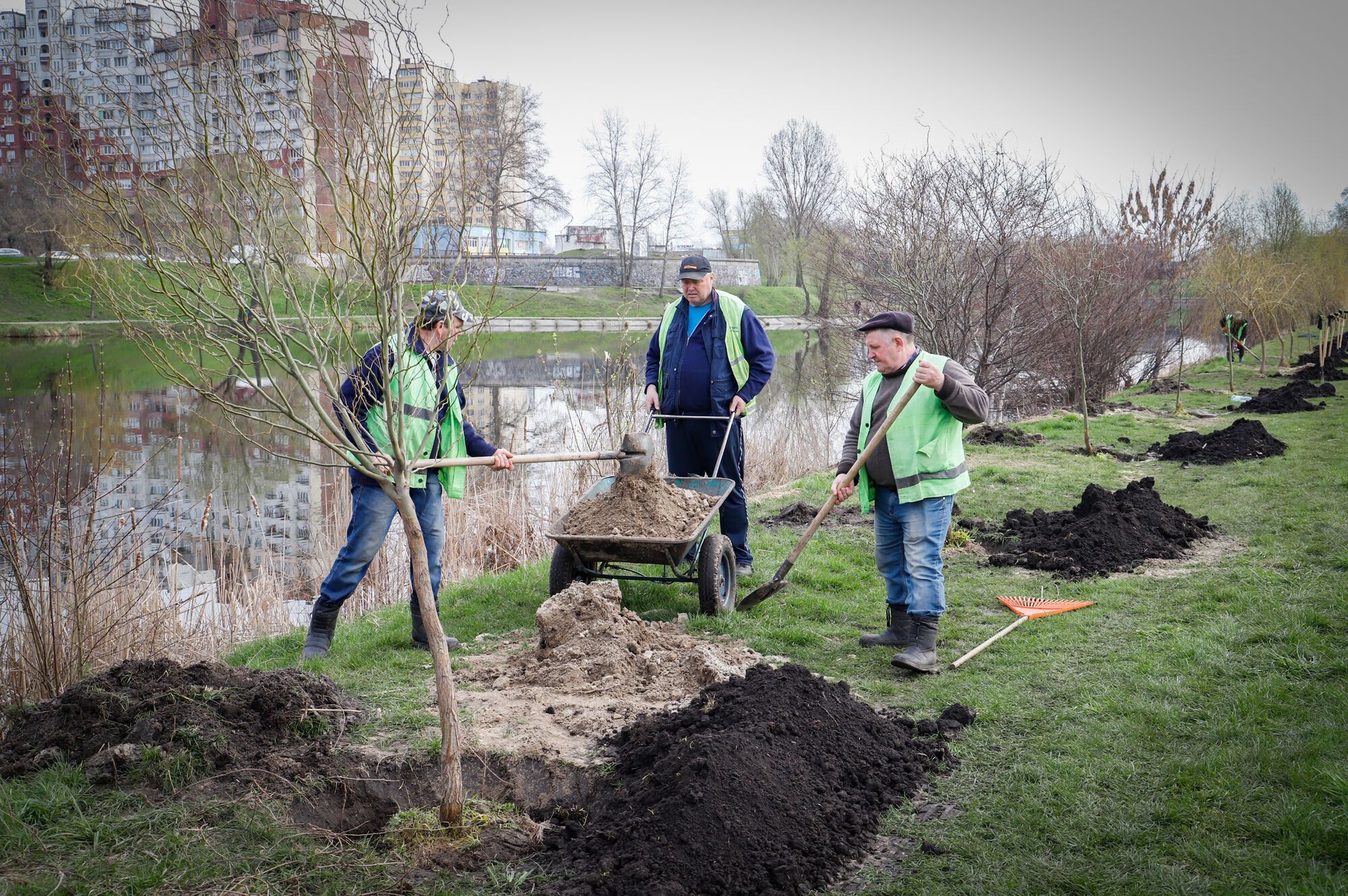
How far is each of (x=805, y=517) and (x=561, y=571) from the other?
3.51m

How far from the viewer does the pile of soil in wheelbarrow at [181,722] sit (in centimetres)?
356

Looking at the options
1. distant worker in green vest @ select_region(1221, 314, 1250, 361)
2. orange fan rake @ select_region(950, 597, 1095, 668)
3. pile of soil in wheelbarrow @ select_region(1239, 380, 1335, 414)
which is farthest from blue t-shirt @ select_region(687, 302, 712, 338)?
distant worker in green vest @ select_region(1221, 314, 1250, 361)

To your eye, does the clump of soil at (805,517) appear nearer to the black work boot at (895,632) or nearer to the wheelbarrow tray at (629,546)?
the wheelbarrow tray at (629,546)

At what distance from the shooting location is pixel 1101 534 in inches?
284

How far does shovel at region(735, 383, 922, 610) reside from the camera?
4805 mm

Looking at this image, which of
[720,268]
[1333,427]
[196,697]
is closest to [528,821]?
[196,697]

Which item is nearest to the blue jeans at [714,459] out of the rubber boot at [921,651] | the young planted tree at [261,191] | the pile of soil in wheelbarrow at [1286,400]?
the rubber boot at [921,651]

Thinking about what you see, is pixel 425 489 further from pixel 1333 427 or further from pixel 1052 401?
pixel 1052 401

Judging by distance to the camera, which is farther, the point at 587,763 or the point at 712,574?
the point at 712,574

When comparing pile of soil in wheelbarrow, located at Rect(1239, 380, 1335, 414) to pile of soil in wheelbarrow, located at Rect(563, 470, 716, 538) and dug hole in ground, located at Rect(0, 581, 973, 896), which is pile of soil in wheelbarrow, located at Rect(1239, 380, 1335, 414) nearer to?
pile of soil in wheelbarrow, located at Rect(563, 470, 716, 538)

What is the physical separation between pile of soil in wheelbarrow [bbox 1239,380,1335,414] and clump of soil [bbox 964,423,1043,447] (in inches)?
198

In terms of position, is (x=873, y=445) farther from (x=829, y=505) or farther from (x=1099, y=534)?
(x=1099, y=534)

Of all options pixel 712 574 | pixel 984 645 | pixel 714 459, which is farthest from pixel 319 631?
pixel 984 645

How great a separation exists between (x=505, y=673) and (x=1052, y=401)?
16444mm
